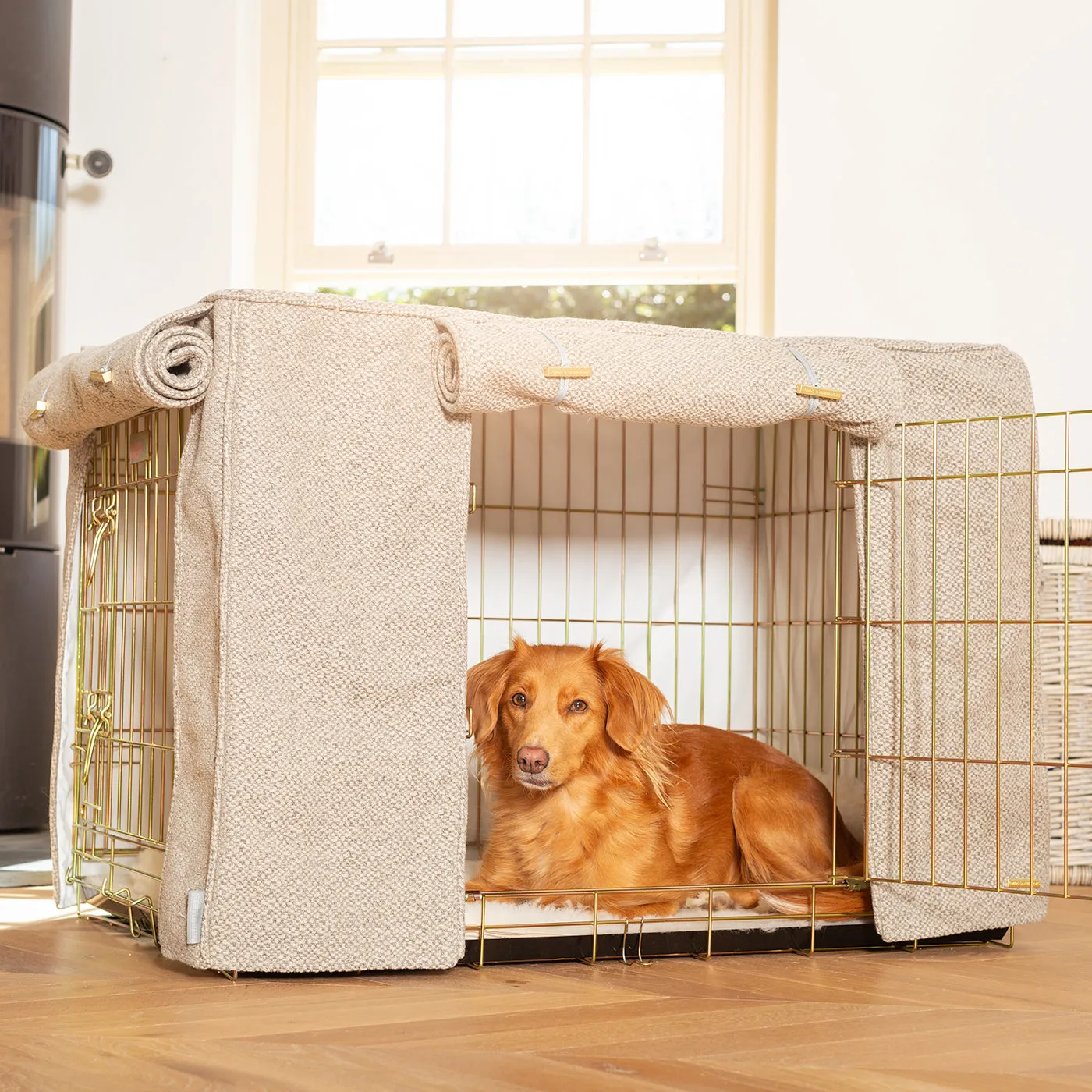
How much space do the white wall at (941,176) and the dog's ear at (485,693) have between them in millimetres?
1614

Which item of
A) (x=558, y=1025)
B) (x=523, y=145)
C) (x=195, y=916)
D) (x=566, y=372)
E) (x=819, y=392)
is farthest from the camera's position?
(x=523, y=145)

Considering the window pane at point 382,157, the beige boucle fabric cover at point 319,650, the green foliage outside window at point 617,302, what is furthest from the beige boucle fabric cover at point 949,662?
the green foliage outside window at point 617,302

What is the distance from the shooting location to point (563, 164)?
156 inches

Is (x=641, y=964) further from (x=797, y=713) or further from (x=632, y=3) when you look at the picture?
(x=632, y=3)

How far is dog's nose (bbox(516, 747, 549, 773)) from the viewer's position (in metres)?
2.41

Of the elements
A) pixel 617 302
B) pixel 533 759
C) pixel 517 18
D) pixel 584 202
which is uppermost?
pixel 617 302

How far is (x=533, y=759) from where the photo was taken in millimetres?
2406

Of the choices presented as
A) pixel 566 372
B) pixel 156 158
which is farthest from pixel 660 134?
pixel 566 372

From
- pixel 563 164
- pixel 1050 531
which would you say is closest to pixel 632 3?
pixel 563 164

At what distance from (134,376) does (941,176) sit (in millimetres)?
2510

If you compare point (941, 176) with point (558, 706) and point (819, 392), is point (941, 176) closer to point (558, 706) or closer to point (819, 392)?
point (819, 392)

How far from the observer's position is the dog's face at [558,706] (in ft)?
8.11

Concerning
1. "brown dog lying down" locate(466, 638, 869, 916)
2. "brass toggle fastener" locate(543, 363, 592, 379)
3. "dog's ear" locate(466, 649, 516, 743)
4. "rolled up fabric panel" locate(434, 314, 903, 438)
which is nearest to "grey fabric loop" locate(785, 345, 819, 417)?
"rolled up fabric panel" locate(434, 314, 903, 438)

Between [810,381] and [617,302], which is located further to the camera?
[617,302]
